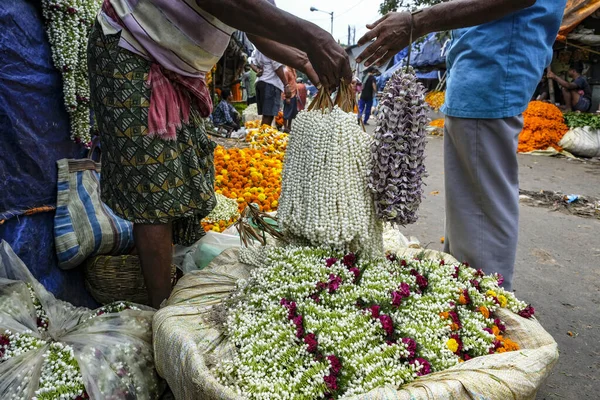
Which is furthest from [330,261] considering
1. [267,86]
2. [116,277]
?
[267,86]

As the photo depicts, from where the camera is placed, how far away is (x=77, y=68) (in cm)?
232

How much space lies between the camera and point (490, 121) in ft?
7.00

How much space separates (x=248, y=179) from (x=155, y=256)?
216cm

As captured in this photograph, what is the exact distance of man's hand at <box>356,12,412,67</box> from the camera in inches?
66.6

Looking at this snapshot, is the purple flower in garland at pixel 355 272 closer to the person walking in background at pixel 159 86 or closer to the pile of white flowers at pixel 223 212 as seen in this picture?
the person walking in background at pixel 159 86

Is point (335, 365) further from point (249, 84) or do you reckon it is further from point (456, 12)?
point (249, 84)

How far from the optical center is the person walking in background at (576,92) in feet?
33.1

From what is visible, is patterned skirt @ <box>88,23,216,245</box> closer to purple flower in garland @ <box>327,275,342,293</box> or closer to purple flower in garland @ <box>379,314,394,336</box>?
purple flower in garland @ <box>327,275,342,293</box>

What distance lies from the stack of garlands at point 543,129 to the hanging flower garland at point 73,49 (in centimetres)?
882

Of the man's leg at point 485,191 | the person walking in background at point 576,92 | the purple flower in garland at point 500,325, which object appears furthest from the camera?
the person walking in background at point 576,92

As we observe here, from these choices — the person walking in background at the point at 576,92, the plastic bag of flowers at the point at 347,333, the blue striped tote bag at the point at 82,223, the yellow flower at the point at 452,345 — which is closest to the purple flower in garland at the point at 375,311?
the plastic bag of flowers at the point at 347,333

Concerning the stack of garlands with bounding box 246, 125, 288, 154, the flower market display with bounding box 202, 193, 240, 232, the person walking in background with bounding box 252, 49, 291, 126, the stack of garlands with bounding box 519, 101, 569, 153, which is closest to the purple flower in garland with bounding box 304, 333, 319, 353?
the flower market display with bounding box 202, 193, 240, 232

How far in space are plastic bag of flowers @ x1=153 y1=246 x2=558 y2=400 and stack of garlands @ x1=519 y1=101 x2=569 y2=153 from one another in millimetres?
8488

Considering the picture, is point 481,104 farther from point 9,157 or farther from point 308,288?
point 9,157
